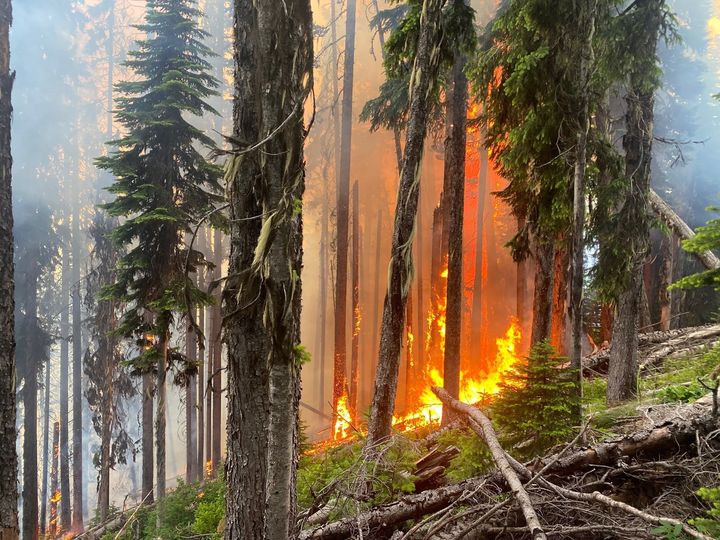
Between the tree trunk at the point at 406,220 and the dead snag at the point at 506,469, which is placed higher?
the tree trunk at the point at 406,220

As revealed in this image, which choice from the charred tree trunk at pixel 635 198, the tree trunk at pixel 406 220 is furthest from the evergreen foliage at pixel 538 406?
the charred tree trunk at pixel 635 198

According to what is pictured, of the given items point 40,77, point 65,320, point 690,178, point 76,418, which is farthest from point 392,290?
point 65,320

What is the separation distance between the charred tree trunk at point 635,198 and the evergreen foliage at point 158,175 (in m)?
8.34

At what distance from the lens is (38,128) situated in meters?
21.4

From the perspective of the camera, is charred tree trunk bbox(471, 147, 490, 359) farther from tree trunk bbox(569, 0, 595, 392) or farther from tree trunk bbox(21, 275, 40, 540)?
tree trunk bbox(21, 275, 40, 540)

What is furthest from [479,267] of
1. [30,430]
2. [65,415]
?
[65,415]

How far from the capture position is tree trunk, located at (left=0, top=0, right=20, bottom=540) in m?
5.32

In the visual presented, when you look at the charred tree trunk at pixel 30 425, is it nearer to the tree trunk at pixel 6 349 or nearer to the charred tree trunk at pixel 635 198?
the tree trunk at pixel 6 349

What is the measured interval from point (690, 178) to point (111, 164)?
24731 mm

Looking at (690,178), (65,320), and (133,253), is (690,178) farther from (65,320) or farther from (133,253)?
(65,320)

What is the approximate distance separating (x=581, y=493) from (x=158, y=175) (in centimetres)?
1006

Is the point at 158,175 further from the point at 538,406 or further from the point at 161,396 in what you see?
the point at 538,406

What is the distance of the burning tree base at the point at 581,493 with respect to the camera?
286 centimetres

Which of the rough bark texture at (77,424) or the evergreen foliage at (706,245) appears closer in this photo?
the evergreen foliage at (706,245)
